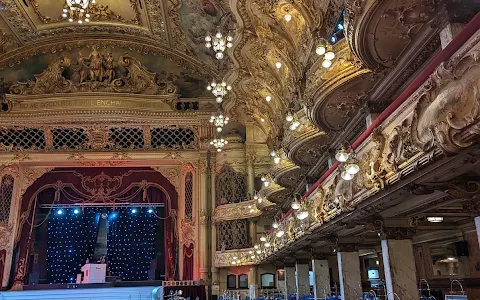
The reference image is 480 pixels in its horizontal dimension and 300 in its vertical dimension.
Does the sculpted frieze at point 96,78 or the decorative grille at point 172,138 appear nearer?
the sculpted frieze at point 96,78

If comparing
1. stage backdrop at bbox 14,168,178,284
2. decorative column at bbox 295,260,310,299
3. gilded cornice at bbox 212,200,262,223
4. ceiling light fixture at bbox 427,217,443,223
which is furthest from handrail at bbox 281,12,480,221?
stage backdrop at bbox 14,168,178,284

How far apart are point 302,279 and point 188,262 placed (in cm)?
583

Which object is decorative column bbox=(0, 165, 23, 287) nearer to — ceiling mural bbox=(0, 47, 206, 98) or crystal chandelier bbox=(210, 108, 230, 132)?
ceiling mural bbox=(0, 47, 206, 98)

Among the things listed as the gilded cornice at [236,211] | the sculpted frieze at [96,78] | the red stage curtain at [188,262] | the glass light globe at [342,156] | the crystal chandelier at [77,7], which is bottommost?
the red stage curtain at [188,262]

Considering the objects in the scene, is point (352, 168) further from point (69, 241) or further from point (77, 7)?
point (69, 241)

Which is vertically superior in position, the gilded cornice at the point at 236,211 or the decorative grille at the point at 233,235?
the gilded cornice at the point at 236,211

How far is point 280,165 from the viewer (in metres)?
13.6

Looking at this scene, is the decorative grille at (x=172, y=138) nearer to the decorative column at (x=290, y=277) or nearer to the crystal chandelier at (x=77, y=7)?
the crystal chandelier at (x=77, y=7)

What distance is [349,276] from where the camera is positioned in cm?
1027

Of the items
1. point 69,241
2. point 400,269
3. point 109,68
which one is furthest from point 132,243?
point 400,269

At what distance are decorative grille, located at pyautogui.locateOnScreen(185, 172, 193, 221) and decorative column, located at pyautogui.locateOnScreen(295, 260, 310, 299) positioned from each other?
241 inches

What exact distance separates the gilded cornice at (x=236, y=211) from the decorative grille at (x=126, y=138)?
4983mm

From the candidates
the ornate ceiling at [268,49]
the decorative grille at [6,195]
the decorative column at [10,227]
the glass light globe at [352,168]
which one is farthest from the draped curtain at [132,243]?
the glass light globe at [352,168]

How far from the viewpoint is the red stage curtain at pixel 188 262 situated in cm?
1895
